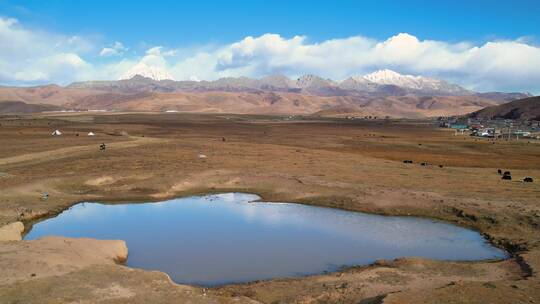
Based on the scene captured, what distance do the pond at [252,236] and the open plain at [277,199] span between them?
143 centimetres

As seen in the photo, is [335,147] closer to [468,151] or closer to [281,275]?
[468,151]

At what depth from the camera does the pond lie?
23.2 meters

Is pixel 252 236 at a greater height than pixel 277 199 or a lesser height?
lesser

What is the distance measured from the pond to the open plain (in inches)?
56.2

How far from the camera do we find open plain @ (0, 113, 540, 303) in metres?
18.2

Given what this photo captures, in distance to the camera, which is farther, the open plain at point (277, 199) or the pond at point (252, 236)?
the pond at point (252, 236)

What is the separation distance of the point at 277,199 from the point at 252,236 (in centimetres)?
1056

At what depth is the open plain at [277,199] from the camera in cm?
1820

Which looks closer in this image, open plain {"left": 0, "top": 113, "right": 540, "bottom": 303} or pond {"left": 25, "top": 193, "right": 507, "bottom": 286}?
open plain {"left": 0, "top": 113, "right": 540, "bottom": 303}

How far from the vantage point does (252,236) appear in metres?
28.5

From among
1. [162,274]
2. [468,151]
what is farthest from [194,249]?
[468,151]

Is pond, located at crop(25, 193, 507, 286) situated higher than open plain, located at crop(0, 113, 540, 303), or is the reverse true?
open plain, located at crop(0, 113, 540, 303)

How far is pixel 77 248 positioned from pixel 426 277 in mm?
16236

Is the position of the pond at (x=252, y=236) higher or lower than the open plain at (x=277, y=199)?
lower
